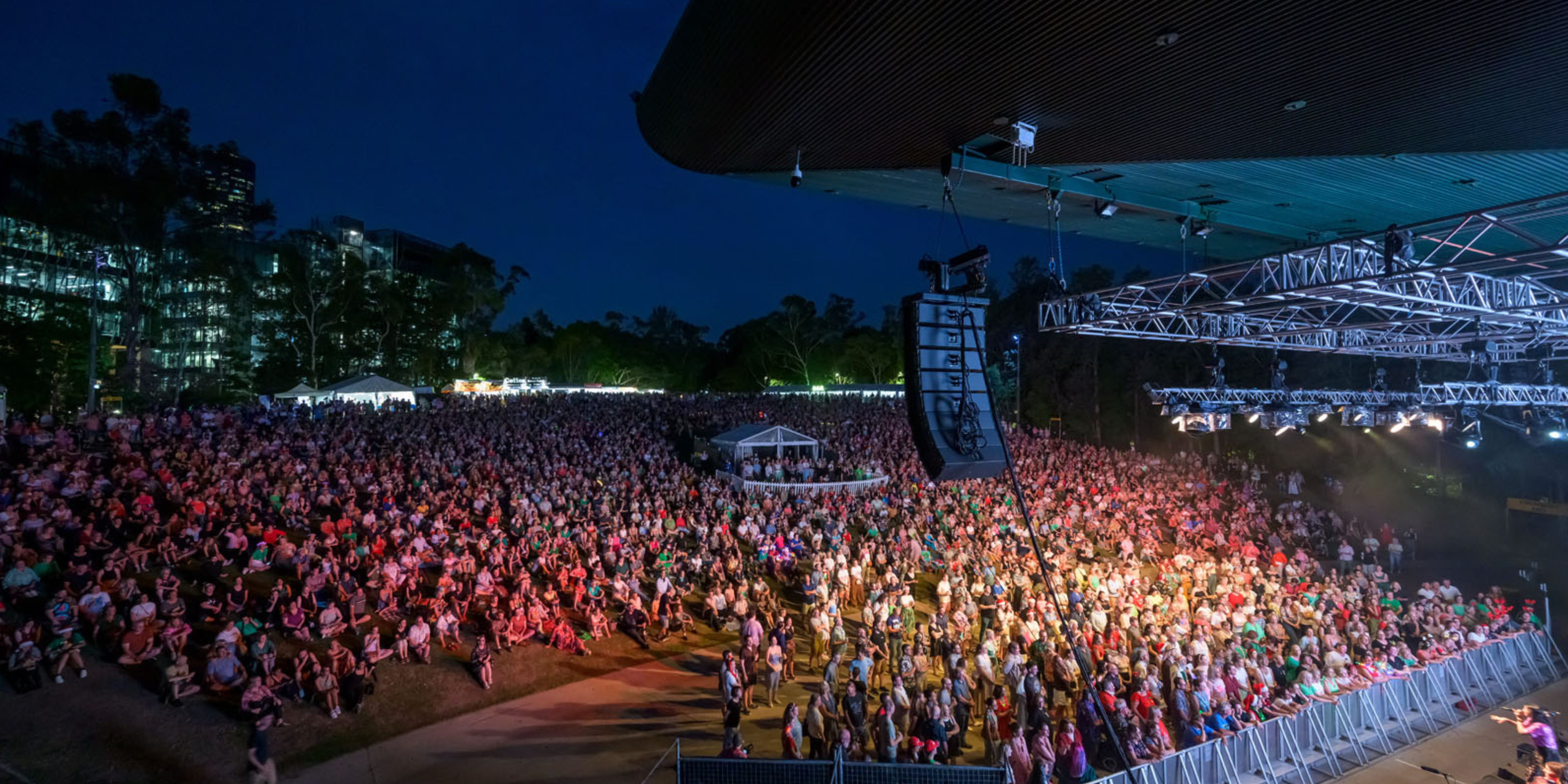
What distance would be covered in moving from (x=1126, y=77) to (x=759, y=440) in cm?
1394

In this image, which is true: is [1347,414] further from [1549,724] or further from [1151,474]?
[1549,724]

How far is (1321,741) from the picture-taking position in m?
7.16

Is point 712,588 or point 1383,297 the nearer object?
point 1383,297

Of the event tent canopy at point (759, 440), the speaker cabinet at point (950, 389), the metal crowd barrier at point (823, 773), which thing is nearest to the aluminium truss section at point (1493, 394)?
the event tent canopy at point (759, 440)

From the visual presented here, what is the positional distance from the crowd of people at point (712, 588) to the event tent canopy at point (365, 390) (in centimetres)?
647

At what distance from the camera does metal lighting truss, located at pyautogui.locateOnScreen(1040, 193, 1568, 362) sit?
5.85 m

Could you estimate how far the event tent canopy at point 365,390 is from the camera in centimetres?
2441

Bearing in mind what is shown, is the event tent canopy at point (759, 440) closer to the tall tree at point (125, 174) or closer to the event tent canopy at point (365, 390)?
the event tent canopy at point (365, 390)

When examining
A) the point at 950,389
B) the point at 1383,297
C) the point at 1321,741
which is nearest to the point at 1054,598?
the point at 950,389

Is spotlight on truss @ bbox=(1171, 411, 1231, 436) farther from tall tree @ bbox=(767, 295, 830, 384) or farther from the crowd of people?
tall tree @ bbox=(767, 295, 830, 384)

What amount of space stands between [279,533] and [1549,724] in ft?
48.6

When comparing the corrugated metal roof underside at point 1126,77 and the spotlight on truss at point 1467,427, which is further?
the spotlight on truss at point 1467,427

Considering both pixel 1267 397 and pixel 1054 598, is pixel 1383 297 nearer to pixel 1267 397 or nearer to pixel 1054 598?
pixel 1054 598

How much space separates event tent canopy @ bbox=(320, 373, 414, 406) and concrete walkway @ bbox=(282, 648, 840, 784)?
1882 cm
